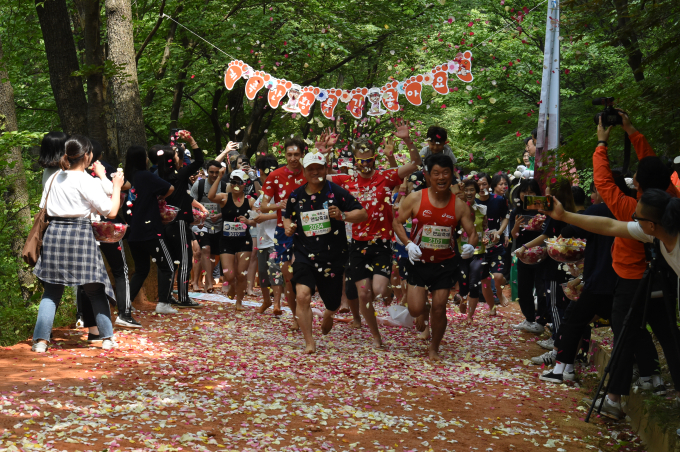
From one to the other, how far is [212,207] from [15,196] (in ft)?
15.4

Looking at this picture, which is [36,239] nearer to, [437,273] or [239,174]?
[437,273]

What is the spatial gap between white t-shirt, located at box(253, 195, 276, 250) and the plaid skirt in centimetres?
376

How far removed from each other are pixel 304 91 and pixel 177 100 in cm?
749

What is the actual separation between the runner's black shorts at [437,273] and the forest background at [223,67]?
5.09 m

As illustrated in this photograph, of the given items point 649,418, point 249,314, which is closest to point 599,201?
point 649,418

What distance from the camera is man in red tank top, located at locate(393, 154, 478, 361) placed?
24.6 ft

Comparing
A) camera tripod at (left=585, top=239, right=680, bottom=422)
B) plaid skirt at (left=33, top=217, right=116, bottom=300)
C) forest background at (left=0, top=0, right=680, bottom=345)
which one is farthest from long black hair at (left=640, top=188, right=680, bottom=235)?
forest background at (left=0, top=0, right=680, bottom=345)

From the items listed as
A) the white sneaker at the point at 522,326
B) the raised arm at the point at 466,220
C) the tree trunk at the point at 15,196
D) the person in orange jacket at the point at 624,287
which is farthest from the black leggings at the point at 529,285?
the tree trunk at the point at 15,196

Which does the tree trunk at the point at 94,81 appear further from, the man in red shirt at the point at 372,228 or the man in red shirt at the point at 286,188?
the man in red shirt at the point at 372,228

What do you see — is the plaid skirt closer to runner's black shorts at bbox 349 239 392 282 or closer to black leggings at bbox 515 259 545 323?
runner's black shorts at bbox 349 239 392 282

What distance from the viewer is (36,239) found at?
6664 mm

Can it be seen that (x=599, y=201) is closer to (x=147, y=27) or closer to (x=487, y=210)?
(x=487, y=210)

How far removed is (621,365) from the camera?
17.8ft

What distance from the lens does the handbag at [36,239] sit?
6.61 m
